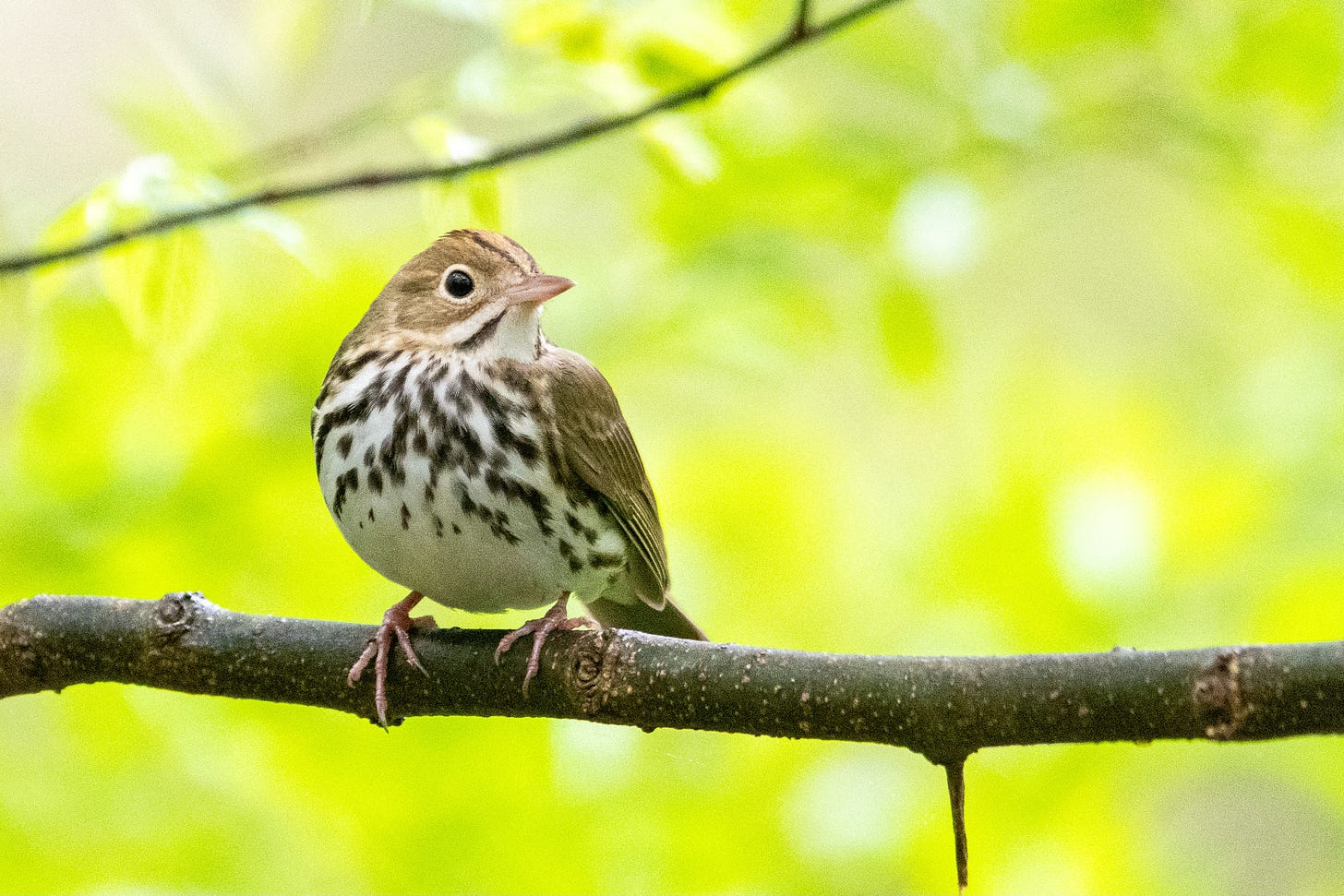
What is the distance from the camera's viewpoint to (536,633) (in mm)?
2980

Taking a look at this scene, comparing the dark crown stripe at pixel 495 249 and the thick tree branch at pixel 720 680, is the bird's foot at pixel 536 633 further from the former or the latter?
the dark crown stripe at pixel 495 249

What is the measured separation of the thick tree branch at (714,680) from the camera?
6.78ft

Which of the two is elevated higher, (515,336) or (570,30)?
(570,30)

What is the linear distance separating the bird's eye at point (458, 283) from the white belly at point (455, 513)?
305 millimetres

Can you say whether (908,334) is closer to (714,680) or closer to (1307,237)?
(1307,237)

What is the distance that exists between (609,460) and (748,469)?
1.01 metres

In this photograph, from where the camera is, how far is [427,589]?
354 cm

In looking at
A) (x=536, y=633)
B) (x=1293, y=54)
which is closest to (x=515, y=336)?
(x=536, y=633)

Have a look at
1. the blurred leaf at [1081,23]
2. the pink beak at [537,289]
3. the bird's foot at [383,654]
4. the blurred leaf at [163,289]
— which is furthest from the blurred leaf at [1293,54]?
the blurred leaf at [163,289]

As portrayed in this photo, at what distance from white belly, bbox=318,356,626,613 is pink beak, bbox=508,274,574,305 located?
0.23 meters

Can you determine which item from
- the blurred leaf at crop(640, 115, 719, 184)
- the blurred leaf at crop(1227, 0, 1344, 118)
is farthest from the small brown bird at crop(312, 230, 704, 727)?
the blurred leaf at crop(1227, 0, 1344, 118)

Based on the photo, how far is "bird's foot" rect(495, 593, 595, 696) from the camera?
2873mm

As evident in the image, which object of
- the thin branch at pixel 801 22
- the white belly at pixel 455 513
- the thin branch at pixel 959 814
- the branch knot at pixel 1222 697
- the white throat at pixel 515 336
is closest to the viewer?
the branch knot at pixel 1222 697

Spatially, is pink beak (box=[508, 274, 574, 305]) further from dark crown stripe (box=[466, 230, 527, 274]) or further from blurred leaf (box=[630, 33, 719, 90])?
blurred leaf (box=[630, 33, 719, 90])
